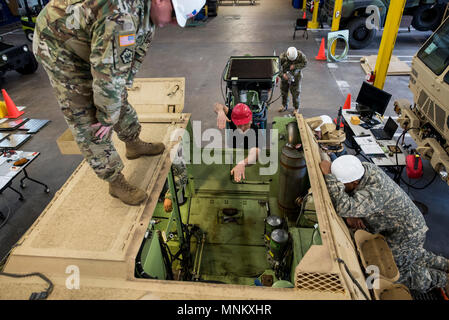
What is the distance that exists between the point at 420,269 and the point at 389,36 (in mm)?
4811

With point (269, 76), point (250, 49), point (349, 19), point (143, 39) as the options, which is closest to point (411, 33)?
point (349, 19)

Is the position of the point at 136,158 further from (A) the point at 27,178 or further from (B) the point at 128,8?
(A) the point at 27,178

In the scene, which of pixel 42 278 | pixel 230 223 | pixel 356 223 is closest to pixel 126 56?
pixel 42 278

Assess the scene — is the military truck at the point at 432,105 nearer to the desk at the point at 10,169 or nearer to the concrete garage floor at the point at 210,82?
the concrete garage floor at the point at 210,82

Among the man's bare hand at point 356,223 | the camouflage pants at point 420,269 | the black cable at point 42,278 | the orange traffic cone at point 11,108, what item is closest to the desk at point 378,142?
the camouflage pants at point 420,269

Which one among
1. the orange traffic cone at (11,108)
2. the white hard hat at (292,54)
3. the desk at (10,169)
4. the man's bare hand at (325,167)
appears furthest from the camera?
the orange traffic cone at (11,108)

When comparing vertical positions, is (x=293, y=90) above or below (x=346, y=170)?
below

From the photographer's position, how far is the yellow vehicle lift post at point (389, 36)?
5473 mm

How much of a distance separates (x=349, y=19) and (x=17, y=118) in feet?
35.2

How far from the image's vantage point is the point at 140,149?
99.7 inches

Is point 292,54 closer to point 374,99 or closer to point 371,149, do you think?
point 374,99

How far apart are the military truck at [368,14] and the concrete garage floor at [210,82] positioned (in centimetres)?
54

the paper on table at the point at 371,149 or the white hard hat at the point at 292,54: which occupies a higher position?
the white hard hat at the point at 292,54

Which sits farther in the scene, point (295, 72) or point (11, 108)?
point (11, 108)
